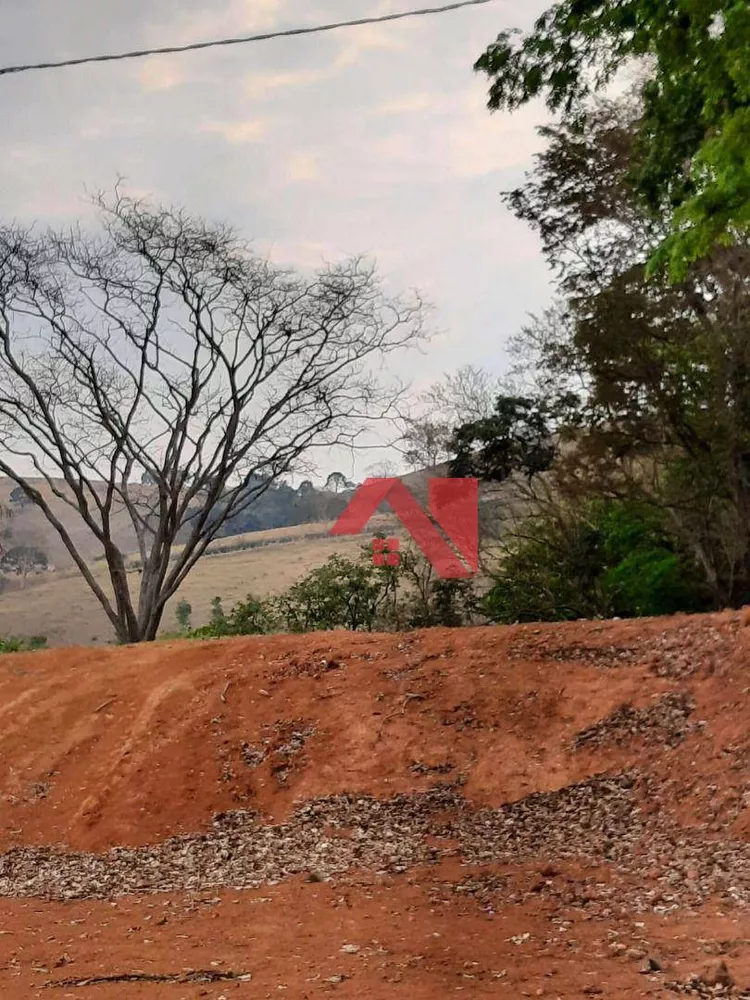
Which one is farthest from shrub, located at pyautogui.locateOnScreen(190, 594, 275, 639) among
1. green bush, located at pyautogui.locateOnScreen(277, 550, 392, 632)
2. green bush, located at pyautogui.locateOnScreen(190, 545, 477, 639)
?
green bush, located at pyautogui.locateOnScreen(277, 550, 392, 632)

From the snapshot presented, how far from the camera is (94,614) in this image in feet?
62.1

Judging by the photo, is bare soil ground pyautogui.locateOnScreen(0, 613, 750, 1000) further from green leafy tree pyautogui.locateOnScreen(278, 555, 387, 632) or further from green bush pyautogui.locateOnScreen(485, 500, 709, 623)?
green leafy tree pyautogui.locateOnScreen(278, 555, 387, 632)

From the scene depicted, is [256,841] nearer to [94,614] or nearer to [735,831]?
[735,831]

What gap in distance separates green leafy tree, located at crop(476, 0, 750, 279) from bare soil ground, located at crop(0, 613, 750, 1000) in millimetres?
3513

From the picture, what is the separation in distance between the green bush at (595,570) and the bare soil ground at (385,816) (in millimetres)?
4742

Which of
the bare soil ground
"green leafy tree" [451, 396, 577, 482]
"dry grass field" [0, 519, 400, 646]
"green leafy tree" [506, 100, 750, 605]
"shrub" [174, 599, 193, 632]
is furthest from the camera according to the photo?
"shrub" [174, 599, 193, 632]

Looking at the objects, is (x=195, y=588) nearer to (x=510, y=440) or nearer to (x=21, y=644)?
(x=21, y=644)

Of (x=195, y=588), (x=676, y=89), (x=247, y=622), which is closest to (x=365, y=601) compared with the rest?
(x=247, y=622)

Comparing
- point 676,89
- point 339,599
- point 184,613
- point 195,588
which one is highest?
point 676,89

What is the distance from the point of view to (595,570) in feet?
47.2

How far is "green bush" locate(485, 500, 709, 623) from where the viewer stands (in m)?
12.7

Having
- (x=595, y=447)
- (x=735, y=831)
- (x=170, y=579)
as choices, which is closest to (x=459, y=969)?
(x=735, y=831)

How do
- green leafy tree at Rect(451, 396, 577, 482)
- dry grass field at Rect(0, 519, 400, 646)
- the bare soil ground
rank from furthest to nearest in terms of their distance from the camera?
dry grass field at Rect(0, 519, 400, 646) → green leafy tree at Rect(451, 396, 577, 482) → the bare soil ground

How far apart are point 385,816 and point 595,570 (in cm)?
897
